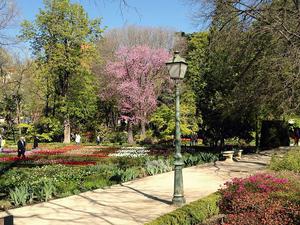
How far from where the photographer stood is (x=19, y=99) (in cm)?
4622

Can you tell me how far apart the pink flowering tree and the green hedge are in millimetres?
30257

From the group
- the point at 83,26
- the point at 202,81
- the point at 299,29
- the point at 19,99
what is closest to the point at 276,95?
the point at 299,29

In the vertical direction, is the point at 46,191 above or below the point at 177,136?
below

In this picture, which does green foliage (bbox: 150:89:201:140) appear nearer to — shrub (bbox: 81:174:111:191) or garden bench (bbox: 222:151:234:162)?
garden bench (bbox: 222:151:234:162)

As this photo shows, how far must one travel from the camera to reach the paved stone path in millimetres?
8453

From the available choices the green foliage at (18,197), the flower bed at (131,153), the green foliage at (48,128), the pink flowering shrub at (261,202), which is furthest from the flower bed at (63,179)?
the green foliage at (48,128)

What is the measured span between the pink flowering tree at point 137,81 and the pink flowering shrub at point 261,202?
101 ft

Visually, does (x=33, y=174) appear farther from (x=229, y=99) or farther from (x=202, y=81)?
(x=202, y=81)

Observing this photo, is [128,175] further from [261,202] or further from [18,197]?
[261,202]

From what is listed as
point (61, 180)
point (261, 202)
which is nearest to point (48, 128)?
point (61, 180)

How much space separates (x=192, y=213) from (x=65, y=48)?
33999 mm

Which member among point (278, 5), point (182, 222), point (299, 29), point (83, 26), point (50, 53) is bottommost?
point (182, 222)

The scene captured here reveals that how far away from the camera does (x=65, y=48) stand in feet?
132

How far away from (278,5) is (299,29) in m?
1.45
